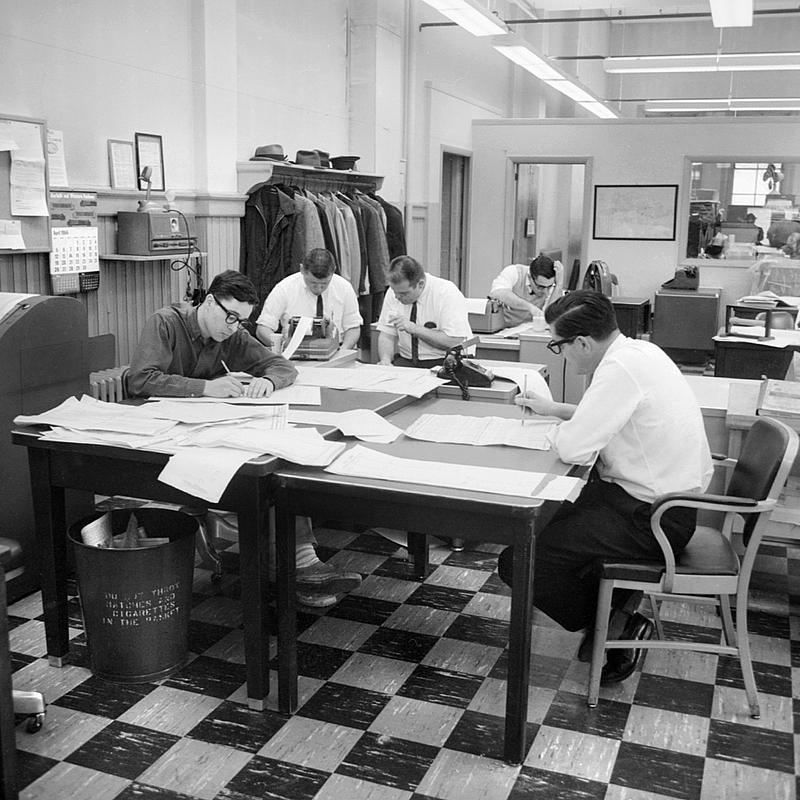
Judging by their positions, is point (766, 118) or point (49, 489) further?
point (766, 118)

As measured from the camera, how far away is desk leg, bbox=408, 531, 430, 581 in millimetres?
3977

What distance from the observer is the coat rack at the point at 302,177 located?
6383 mm

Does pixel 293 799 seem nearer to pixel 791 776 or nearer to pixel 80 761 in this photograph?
pixel 80 761

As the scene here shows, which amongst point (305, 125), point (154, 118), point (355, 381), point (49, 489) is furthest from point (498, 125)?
point (49, 489)

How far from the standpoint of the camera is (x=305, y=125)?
7.65 m

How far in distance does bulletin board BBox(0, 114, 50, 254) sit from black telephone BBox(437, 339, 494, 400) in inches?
81.3

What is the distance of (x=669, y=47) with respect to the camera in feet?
48.0

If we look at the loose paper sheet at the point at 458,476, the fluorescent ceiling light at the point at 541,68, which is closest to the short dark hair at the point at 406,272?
the loose paper sheet at the point at 458,476

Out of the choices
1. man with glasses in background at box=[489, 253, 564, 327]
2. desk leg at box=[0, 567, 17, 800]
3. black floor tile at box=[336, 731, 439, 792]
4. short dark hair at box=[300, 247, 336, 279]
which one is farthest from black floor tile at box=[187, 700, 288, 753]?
man with glasses in background at box=[489, 253, 564, 327]

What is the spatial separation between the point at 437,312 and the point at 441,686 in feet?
9.02

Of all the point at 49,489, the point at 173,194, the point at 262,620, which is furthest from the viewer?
the point at 173,194

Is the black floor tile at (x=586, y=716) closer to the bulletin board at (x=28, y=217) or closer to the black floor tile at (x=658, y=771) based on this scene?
the black floor tile at (x=658, y=771)

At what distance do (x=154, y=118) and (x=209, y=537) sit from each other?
9.82 feet

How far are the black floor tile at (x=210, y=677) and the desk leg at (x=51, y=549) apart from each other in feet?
1.38
